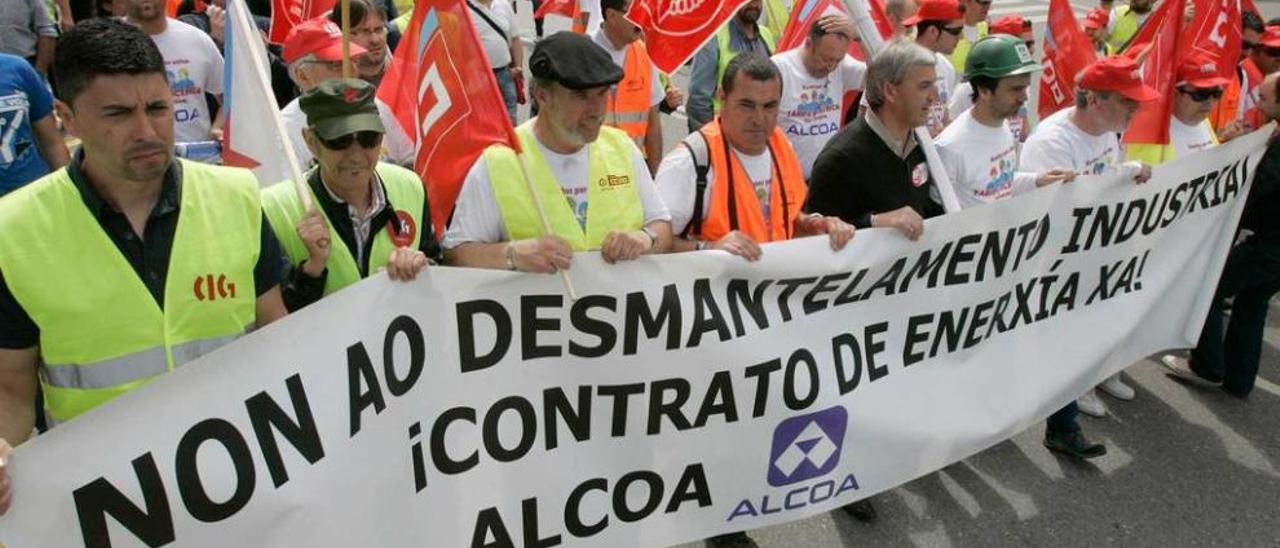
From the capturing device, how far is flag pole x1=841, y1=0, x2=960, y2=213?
13.4ft

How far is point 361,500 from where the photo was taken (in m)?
2.75

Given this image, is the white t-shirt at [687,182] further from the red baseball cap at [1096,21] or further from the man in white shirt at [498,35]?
the red baseball cap at [1096,21]

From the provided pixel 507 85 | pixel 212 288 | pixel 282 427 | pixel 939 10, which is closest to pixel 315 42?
pixel 212 288

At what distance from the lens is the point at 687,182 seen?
3809 millimetres

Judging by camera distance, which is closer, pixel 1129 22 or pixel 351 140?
pixel 351 140

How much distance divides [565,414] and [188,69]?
11.0ft

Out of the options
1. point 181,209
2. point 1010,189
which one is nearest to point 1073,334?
point 1010,189

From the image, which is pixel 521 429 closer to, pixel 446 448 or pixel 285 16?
pixel 446 448

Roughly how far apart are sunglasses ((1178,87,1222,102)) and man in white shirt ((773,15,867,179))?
5.40 feet

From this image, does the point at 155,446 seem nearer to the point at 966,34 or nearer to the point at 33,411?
the point at 33,411

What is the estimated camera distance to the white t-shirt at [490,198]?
11.1 feet

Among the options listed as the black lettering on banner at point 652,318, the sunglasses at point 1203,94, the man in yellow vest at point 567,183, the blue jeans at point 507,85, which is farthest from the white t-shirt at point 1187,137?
the blue jeans at point 507,85

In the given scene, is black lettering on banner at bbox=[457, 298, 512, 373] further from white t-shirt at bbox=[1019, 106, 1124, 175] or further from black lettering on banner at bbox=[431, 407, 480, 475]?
white t-shirt at bbox=[1019, 106, 1124, 175]

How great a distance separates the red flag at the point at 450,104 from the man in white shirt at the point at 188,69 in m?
2.30
